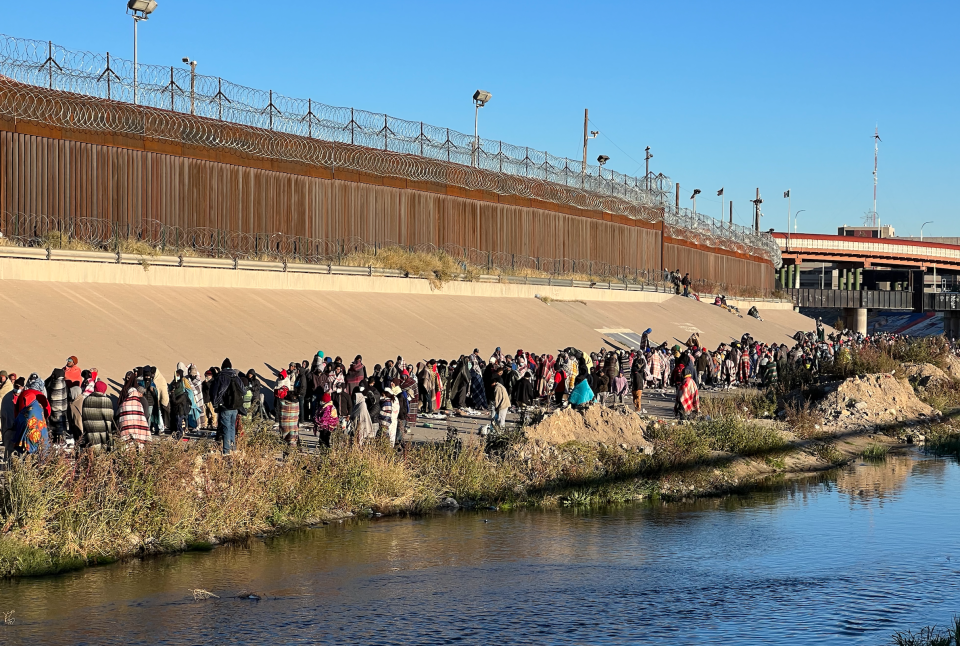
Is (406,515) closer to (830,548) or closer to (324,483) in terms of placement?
(324,483)

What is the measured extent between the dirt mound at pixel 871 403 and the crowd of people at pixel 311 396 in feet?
8.24

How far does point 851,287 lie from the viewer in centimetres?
10038

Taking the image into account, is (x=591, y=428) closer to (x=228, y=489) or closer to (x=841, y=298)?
(x=228, y=489)

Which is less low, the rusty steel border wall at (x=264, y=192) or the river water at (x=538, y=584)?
the rusty steel border wall at (x=264, y=192)

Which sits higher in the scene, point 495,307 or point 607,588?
point 495,307

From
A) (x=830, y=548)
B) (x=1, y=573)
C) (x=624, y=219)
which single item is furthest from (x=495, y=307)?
(x=1, y=573)

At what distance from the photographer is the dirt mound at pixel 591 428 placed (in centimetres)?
1934

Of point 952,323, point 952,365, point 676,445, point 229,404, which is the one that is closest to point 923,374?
point 952,365

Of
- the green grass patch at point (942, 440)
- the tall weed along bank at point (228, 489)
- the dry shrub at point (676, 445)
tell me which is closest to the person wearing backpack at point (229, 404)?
the tall weed along bank at point (228, 489)

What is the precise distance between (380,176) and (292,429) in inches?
944

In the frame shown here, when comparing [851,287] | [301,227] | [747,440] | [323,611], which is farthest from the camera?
[851,287]

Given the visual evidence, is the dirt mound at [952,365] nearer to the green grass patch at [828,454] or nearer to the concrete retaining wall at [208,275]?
the green grass patch at [828,454]

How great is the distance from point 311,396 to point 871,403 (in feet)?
45.1

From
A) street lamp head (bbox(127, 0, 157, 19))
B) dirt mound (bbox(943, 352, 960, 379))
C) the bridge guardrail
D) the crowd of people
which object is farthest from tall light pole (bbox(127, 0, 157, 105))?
the bridge guardrail
